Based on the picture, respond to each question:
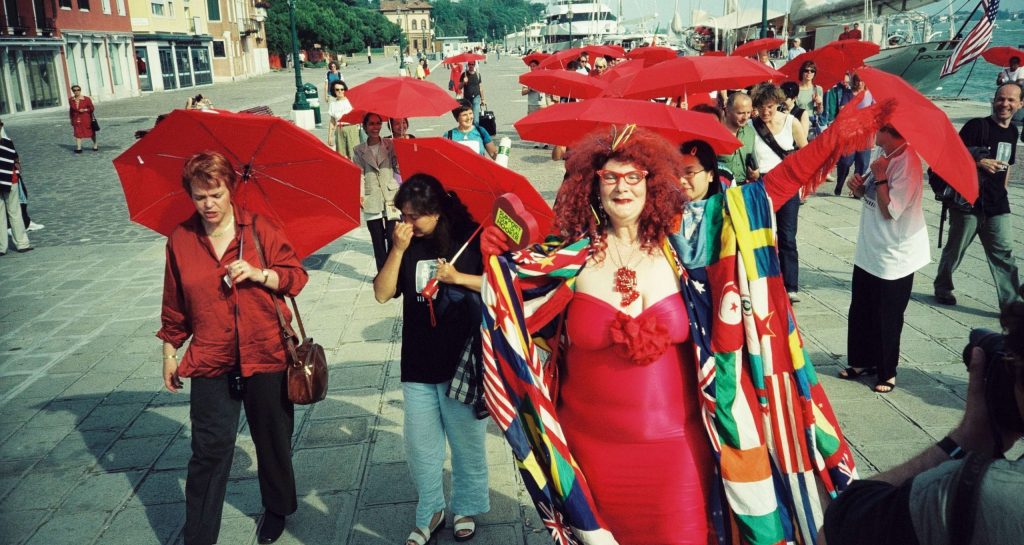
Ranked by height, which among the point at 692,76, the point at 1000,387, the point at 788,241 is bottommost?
the point at 788,241

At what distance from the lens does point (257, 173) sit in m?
3.55

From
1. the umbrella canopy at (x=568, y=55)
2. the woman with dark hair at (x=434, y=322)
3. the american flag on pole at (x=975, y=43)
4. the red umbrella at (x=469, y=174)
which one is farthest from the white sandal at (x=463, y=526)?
the american flag on pole at (x=975, y=43)

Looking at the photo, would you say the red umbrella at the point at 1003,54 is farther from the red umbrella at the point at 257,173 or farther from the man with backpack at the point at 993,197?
the red umbrella at the point at 257,173

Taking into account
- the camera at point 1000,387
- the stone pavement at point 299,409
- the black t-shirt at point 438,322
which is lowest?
the stone pavement at point 299,409

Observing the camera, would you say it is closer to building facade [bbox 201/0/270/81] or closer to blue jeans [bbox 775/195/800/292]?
blue jeans [bbox 775/195/800/292]

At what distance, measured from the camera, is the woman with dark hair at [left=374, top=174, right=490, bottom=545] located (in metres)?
3.37

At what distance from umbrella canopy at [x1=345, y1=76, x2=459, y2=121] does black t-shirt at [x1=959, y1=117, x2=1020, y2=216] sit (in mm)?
4305

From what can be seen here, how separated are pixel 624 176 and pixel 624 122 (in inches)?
60.1

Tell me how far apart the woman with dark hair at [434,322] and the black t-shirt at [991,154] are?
15.7 feet

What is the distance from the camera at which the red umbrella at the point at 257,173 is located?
10.9 feet

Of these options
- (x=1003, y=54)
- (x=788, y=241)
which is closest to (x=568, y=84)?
(x=788, y=241)

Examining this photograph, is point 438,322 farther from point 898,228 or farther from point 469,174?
point 898,228

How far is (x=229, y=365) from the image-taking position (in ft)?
11.6

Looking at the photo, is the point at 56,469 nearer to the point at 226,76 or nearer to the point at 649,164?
the point at 649,164
